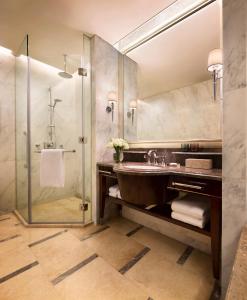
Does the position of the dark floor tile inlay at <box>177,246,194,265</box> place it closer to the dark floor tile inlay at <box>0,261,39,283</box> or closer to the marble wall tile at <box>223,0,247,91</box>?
the dark floor tile inlay at <box>0,261,39,283</box>

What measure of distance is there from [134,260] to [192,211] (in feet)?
2.26

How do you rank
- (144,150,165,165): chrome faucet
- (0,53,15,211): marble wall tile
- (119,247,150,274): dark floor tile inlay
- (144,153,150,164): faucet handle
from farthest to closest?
(0,53,15,211): marble wall tile, (144,153,150,164): faucet handle, (144,150,165,165): chrome faucet, (119,247,150,274): dark floor tile inlay

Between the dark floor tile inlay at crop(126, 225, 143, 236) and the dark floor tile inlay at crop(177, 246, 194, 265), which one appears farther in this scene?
the dark floor tile inlay at crop(126, 225, 143, 236)

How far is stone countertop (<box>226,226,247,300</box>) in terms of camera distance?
0.51 metres

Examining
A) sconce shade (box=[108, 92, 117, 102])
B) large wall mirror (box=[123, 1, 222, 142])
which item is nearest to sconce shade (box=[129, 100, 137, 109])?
large wall mirror (box=[123, 1, 222, 142])

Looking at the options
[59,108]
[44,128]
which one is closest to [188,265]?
[44,128]

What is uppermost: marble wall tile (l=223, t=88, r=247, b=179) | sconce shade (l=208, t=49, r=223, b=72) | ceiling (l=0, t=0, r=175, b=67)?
ceiling (l=0, t=0, r=175, b=67)

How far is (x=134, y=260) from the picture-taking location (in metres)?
1.39

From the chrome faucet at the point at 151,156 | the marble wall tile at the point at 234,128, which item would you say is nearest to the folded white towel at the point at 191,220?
the marble wall tile at the point at 234,128

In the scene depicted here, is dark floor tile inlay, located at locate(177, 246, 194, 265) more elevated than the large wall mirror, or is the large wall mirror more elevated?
the large wall mirror

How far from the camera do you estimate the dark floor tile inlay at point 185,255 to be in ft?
4.52

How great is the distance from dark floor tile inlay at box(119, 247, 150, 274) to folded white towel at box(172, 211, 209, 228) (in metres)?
0.50

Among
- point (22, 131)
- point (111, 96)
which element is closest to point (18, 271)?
point (22, 131)

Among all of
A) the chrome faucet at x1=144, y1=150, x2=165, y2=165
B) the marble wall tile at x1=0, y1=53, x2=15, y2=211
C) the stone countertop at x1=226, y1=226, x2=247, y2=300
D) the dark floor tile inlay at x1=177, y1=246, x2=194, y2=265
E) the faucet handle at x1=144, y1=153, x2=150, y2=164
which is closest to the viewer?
the stone countertop at x1=226, y1=226, x2=247, y2=300
